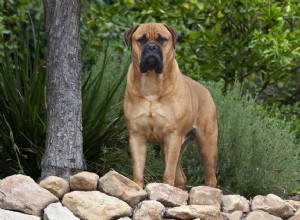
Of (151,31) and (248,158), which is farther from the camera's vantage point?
(248,158)

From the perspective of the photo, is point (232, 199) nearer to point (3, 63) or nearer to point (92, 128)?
point (92, 128)

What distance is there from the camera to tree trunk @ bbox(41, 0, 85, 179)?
5.96 metres

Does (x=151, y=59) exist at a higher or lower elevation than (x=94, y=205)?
higher

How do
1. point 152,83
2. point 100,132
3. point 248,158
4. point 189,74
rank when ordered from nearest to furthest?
point 152,83
point 100,132
point 248,158
point 189,74

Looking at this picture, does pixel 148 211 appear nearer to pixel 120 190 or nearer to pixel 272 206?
pixel 120 190

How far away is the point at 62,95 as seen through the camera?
596 cm

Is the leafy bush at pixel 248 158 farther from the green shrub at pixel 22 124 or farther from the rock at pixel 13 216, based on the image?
the rock at pixel 13 216

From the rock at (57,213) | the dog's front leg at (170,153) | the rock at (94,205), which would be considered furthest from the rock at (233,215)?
the rock at (57,213)

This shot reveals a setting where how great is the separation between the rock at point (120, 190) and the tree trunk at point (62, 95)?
0.55 metres

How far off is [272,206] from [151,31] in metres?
1.53

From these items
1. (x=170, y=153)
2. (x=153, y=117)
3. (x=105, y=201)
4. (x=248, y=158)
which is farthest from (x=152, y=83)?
(x=248, y=158)

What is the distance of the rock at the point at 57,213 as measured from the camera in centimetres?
518

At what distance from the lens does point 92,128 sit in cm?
680

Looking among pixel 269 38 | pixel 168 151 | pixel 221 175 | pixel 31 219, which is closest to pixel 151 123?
pixel 168 151
